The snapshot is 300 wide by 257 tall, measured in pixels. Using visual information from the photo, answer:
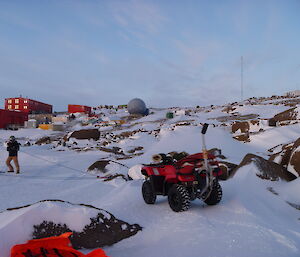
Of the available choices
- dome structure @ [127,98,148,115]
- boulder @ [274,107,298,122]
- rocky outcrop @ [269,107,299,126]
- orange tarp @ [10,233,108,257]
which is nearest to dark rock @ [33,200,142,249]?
orange tarp @ [10,233,108,257]

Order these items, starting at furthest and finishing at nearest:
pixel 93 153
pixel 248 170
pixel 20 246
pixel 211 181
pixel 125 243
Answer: pixel 93 153
pixel 248 170
pixel 211 181
pixel 125 243
pixel 20 246

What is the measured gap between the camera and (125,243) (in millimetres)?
3402

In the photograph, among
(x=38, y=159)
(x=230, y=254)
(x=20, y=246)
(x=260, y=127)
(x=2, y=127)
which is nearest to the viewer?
(x=20, y=246)

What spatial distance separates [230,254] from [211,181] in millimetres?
1478

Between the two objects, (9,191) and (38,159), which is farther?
(38,159)

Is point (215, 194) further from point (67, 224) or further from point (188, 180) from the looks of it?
point (67, 224)

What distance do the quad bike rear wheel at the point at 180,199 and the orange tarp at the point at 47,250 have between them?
6.80 feet

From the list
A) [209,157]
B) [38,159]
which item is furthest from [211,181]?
[38,159]

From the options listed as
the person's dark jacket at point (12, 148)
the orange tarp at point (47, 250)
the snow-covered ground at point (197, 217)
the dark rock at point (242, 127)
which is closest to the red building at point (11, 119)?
the person's dark jacket at point (12, 148)

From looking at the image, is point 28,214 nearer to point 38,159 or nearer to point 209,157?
point 209,157

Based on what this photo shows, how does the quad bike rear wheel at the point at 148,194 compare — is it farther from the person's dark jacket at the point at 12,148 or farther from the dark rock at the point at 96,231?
the person's dark jacket at the point at 12,148

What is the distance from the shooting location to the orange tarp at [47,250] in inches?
98.6

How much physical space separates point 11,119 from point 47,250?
A: 4671 cm

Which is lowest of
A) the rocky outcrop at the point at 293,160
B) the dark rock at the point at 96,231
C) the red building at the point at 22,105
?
the dark rock at the point at 96,231
